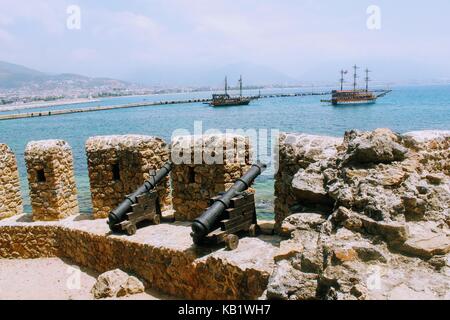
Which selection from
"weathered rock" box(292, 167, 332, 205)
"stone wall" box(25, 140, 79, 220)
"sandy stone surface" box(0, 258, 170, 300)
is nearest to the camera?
"weathered rock" box(292, 167, 332, 205)

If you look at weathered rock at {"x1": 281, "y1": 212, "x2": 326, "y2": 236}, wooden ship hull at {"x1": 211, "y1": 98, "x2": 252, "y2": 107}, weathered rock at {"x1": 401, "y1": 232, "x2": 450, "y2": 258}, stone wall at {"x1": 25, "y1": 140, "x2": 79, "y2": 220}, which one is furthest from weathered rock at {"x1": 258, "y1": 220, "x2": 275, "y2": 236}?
wooden ship hull at {"x1": 211, "y1": 98, "x2": 252, "y2": 107}

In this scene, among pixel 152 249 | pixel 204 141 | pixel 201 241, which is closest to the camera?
pixel 201 241

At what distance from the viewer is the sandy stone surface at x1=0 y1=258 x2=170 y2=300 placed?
29.6 ft

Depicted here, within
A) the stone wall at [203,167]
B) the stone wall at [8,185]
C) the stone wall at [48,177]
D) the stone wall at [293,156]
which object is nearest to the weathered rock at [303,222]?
the stone wall at [293,156]

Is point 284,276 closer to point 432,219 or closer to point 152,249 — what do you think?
point 432,219

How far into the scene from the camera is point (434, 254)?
454cm

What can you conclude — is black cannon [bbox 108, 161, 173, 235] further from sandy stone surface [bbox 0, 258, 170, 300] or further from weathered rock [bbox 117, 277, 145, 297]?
sandy stone surface [bbox 0, 258, 170, 300]

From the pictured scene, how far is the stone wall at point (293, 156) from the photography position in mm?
7402

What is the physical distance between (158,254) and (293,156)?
326 cm

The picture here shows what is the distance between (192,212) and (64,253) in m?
3.66

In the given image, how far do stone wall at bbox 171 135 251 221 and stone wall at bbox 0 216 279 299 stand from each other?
62cm

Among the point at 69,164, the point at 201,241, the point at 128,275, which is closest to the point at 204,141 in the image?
the point at 201,241

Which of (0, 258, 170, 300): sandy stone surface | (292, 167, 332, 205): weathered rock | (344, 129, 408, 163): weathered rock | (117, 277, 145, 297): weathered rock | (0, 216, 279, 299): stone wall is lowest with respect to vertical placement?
(0, 258, 170, 300): sandy stone surface

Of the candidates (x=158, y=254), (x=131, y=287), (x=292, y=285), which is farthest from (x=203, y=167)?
(x=292, y=285)
